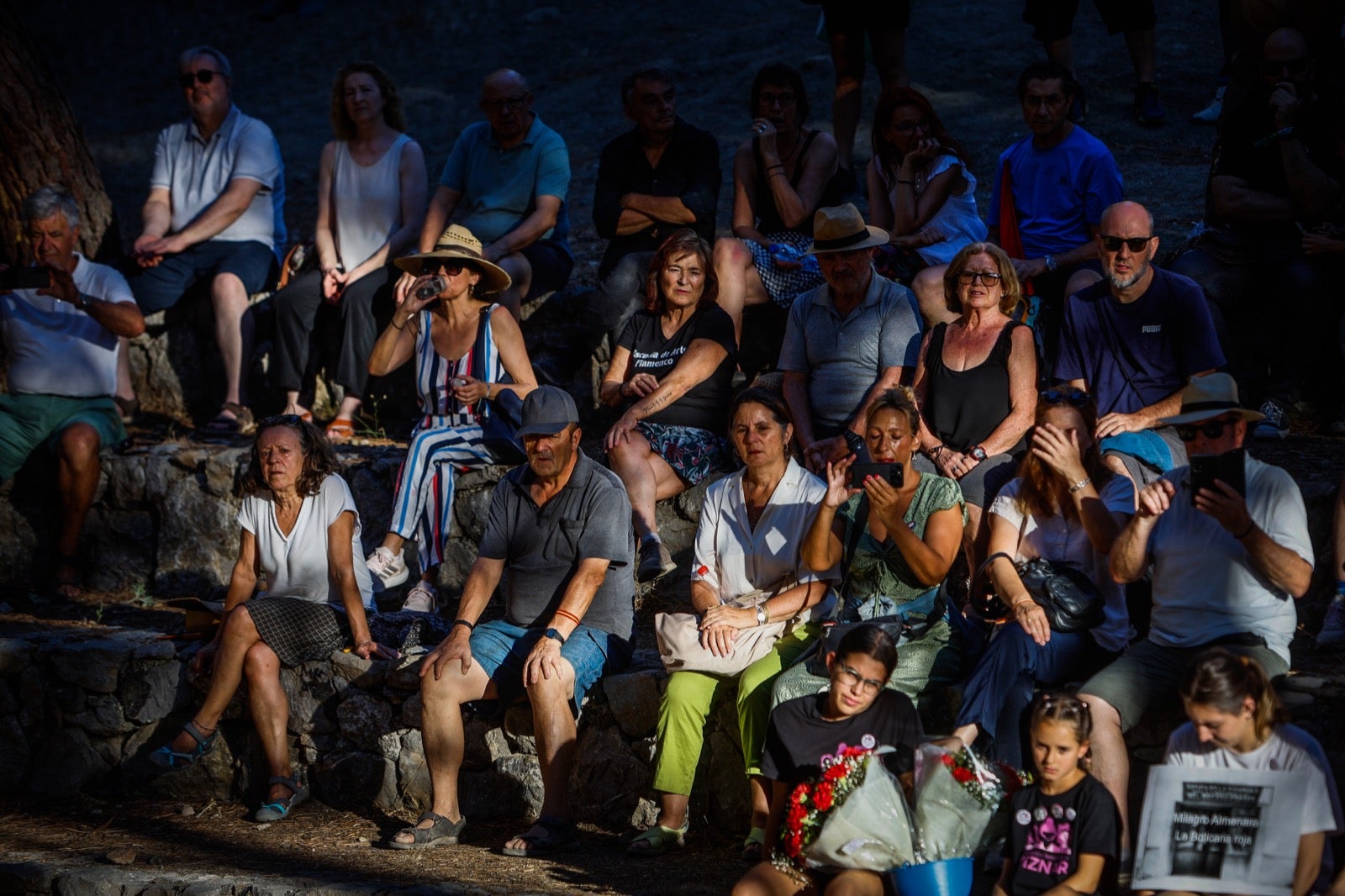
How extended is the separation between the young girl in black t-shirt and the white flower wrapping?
296mm

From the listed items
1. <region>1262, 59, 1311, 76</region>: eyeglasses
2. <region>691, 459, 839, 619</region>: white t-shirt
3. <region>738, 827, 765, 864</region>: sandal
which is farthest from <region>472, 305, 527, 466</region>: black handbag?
<region>1262, 59, 1311, 76</region>: eyeglasses

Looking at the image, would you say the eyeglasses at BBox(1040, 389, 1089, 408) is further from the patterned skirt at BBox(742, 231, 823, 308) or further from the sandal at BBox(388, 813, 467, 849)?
the sandal at BBox(388, 813, 467, 849)

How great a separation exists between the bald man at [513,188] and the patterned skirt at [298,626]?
7.76 ft

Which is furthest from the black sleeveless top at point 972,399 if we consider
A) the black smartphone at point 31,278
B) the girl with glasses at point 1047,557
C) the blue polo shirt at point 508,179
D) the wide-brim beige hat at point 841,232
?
the black smartphone at point 31,278

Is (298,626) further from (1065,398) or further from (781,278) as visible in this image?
(1065,398)

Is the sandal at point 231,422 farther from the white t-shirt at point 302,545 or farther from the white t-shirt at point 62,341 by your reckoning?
the white t-shirt at point 302,545

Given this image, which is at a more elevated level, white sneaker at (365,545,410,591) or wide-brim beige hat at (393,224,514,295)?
wide-brim beige hat at (393,224,514,295)

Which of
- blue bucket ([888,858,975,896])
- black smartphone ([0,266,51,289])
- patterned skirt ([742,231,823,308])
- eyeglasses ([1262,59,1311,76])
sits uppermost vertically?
eyeglasses ([1262,59,1311,76])

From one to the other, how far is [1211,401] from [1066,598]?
2.50 ft

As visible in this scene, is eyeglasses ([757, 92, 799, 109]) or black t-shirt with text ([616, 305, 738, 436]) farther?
eyeglasses ([757, 92, 799, 109])

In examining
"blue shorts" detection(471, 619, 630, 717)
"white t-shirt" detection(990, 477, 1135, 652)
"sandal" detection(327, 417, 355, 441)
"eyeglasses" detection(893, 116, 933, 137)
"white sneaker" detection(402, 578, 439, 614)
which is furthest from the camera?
"sandal" detection(327, 417, 355, 441)

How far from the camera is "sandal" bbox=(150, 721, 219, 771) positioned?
5.69 metres

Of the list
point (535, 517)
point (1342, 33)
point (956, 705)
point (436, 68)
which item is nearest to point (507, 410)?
point (535, 517)

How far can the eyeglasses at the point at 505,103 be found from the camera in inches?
301
